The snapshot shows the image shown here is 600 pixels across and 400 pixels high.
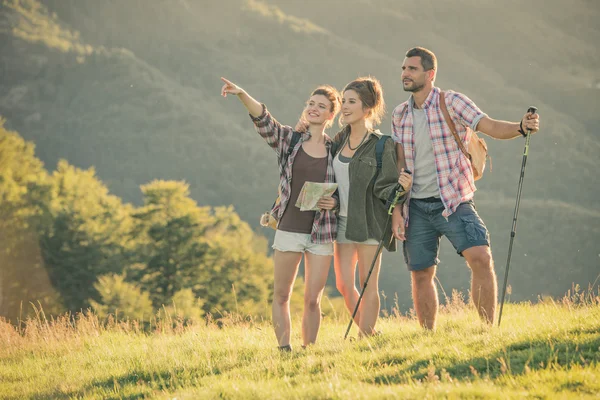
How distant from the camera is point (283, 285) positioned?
6309mm

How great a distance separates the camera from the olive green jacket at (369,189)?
6215 millimetres

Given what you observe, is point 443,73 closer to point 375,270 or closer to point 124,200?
point 124,200

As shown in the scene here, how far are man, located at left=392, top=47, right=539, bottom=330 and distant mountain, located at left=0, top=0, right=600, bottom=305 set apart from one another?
3082 inches

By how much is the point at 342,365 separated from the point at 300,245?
1.39 meters

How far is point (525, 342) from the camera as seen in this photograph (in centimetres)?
526

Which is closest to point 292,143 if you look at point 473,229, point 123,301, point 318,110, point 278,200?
point 318,110

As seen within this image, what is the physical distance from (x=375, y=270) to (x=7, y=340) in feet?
17.1

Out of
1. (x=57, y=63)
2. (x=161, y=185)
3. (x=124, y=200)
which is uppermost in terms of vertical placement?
(x=57, y=63)

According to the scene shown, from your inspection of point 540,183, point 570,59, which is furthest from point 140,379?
point 570,59

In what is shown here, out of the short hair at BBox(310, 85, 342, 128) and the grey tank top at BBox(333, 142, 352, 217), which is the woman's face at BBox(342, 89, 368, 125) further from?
the grey tank top at BBox(333, 142, 352, 217)

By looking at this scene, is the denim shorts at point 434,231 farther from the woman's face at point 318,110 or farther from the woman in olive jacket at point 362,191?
the woman's face at point 318,110

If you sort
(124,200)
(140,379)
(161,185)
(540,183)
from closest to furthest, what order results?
1. (140,379)
2. (161,185)
3. (124,200)
4. (540,183)

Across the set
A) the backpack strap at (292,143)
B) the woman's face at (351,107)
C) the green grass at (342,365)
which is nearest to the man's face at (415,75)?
the woman's face at (351,107)

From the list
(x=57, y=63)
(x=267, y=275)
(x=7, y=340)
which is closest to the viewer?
(x=7, y=340)
